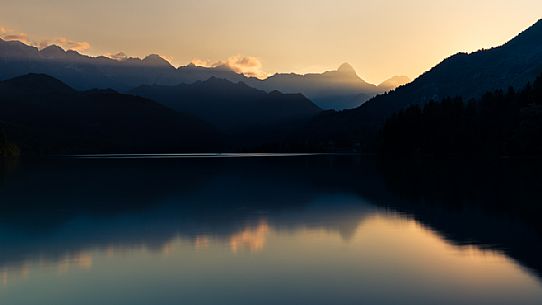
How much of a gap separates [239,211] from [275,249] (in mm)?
17863

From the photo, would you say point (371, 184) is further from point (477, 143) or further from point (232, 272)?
point (477, 143)

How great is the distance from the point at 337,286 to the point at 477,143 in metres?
171

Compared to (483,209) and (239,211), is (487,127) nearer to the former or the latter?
(483,209)

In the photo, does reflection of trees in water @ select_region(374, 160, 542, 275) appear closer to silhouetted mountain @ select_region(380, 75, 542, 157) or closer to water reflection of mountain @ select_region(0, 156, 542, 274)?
water reflection of mountain @ select_region(0, 156, 542, 274)

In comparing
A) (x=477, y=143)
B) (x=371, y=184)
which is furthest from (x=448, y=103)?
(x=371, y=184)

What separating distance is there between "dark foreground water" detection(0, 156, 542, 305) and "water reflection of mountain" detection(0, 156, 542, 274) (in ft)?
0.48

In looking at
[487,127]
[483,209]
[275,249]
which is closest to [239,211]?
[275,249]

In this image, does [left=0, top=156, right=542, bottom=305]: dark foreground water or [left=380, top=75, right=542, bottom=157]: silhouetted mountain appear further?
[left=380, top=75, right=542, bottom=157]: silhouetted mountain

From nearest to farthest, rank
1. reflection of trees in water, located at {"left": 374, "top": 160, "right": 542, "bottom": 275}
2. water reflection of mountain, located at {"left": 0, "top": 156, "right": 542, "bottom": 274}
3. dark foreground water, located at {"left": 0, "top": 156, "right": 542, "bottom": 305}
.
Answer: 1. dark foreground water, located at {"left": 0, "top": 156, "right": 542, "bottom": 305}
2. reflection of trees in water, located at {"left": 374, "top": 160, "right": 542, "bottom": 275}
3. water reflection of mountain, located at {"left": 0, "top": 156, "right": 542, "bottom": 274}

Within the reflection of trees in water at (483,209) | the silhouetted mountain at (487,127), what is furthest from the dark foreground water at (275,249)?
the silhouetted mountain at (487,127)

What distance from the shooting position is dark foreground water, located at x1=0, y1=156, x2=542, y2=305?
898 inches

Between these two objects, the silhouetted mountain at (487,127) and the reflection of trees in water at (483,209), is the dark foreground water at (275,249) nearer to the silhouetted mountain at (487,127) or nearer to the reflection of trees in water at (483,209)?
the reflection of trees in water at (483,209)

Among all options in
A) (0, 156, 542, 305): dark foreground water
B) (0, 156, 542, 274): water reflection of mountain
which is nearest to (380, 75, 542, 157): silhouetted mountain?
(0, 156, 542, 274): water reflection of mountain

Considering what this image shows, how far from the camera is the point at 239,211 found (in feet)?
163
